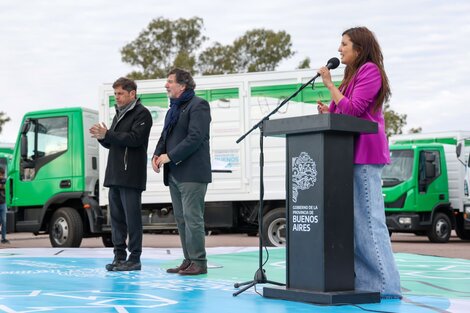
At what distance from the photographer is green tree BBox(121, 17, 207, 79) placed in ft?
146

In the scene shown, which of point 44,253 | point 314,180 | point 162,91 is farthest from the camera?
point 162,91

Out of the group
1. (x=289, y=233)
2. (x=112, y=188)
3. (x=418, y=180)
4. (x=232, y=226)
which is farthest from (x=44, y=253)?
(x=418, y=180)

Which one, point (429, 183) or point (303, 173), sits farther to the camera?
point (429, 183)

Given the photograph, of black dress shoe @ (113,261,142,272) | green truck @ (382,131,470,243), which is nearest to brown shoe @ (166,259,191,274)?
black dress shoe @ (113,261,142,272)

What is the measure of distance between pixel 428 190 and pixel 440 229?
945 mm

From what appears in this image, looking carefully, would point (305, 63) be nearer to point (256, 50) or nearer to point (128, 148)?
point (256, 50)

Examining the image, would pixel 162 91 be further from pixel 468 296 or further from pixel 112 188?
pixel 468 296

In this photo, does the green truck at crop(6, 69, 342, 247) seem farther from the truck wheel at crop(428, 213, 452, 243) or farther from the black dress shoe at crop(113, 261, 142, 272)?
the black dress shoe at crop(113, 261, 142, 272)

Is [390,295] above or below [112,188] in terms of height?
below

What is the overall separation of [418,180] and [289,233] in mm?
13488

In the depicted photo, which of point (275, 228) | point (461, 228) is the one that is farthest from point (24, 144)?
point (461, 228)

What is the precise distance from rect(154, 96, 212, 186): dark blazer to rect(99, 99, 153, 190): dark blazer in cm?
40

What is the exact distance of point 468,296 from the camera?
6.60m

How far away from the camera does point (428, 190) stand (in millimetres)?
18953
